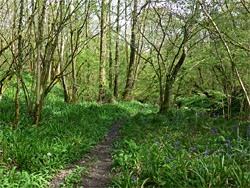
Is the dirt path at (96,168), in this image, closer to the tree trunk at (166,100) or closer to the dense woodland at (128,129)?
the dense woodland at (128,129)

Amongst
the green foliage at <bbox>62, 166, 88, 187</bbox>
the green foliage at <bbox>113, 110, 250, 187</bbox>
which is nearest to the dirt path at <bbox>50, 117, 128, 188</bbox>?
the green foliage at <bbox>62, 166, 88, 187</bbox>

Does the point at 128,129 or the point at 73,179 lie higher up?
the point at 128,129

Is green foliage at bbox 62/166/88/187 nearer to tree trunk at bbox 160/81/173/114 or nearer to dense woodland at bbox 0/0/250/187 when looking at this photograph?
dense woodland at bbox 0/0/250/187

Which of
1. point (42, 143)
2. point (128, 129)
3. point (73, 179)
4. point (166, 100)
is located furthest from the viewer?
point (166, 100)

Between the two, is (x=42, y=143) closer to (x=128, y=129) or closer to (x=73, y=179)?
(x=73, y=179)

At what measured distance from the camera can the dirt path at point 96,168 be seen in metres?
3.29

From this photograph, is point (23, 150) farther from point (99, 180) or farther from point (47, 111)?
point (47, 111)

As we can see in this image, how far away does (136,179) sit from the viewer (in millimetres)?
3123

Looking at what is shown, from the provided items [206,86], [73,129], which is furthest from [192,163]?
[206,86]

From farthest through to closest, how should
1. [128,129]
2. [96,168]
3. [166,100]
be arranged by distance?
[166,100], [128,129], [96,168]

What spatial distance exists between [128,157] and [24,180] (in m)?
1.92

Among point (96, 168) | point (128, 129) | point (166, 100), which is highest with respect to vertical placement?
point (166, 100)

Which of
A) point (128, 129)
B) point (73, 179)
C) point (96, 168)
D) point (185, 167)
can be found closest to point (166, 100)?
point (128, 129)

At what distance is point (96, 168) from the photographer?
3.84 metres
